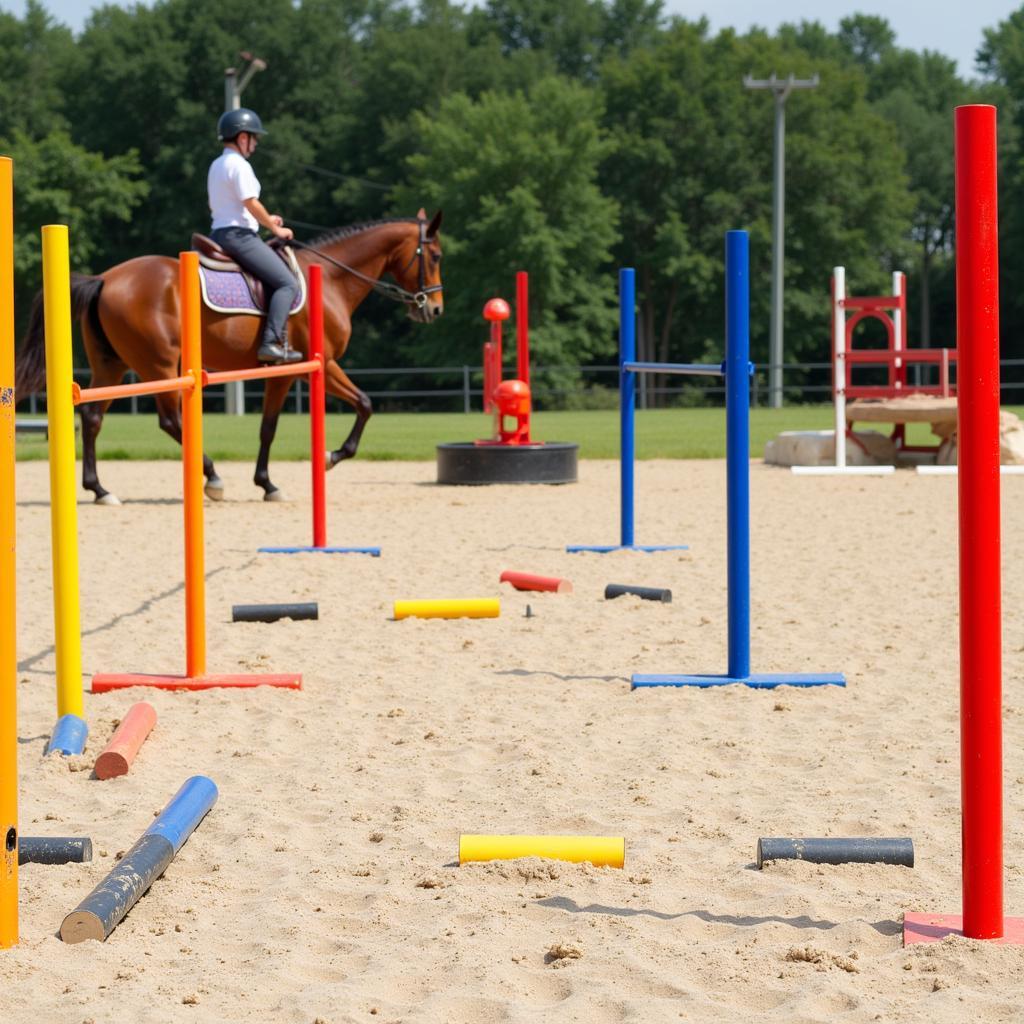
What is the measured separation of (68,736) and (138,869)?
139 cm

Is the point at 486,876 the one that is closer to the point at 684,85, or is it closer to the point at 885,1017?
the point at 885,1017

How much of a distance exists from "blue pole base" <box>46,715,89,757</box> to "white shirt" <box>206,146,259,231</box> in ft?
21.6

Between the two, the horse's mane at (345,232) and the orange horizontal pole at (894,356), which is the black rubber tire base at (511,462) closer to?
the horse's mane at (345,232)

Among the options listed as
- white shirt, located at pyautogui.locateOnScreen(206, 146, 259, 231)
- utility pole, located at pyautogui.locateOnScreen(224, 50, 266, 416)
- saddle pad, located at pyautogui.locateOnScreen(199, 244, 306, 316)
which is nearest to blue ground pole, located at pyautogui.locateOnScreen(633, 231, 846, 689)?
white shirt, located at pyautogui.locateOnScreen(206, 146, 259, 231)

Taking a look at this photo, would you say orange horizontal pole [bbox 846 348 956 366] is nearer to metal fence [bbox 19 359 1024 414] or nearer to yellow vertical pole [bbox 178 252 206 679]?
yellow vertical pole [bbox 178 252 206 679]

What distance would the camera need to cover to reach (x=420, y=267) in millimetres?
12562

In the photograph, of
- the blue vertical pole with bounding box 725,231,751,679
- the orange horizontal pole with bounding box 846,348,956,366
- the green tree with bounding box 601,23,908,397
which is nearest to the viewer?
the blue vertical pole with bounding box 725,231,751,679

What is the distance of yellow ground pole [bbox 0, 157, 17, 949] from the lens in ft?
9.43

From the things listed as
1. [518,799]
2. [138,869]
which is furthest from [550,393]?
[138,869]

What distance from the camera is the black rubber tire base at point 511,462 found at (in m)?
13.5

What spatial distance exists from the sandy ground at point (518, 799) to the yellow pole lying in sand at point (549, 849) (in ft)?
0.09

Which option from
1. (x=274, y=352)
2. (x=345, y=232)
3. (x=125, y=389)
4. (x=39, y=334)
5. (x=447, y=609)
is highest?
(x=345, y=232)

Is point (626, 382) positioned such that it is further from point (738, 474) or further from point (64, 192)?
point (64, 192)

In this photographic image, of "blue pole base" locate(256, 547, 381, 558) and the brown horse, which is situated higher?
the brown horse
